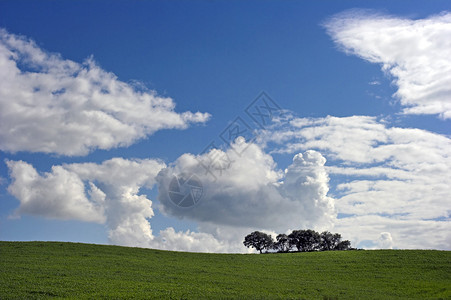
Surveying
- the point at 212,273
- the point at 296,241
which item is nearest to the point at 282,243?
the point at 296,241

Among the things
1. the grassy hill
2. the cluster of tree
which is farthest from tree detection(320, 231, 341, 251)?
the grassy hill

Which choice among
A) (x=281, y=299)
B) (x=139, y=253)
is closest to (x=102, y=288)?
(x=281, y=299)

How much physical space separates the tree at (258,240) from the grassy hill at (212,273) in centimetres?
5071

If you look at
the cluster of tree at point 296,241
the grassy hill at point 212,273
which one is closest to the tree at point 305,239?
the cluster of tree at point 296,241

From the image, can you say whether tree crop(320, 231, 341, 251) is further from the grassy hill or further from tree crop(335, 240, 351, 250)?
the grassy hill

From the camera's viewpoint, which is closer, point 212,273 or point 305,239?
point 212,273

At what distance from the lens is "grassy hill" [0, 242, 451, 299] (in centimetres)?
3344

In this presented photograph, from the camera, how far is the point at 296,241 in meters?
113

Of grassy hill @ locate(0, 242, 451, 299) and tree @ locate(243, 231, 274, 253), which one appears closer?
grassy hill @ locate(0, 242, 451, 299)

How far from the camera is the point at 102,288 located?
33.6 metres

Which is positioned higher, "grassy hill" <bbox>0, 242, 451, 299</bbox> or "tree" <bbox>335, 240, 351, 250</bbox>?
"tree" <bbox>335, 240, 351, 250</bbox>

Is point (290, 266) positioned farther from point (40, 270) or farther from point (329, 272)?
point (40, 270)

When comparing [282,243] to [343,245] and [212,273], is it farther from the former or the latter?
[212,273]

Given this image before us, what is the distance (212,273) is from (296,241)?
7373 centimetres
